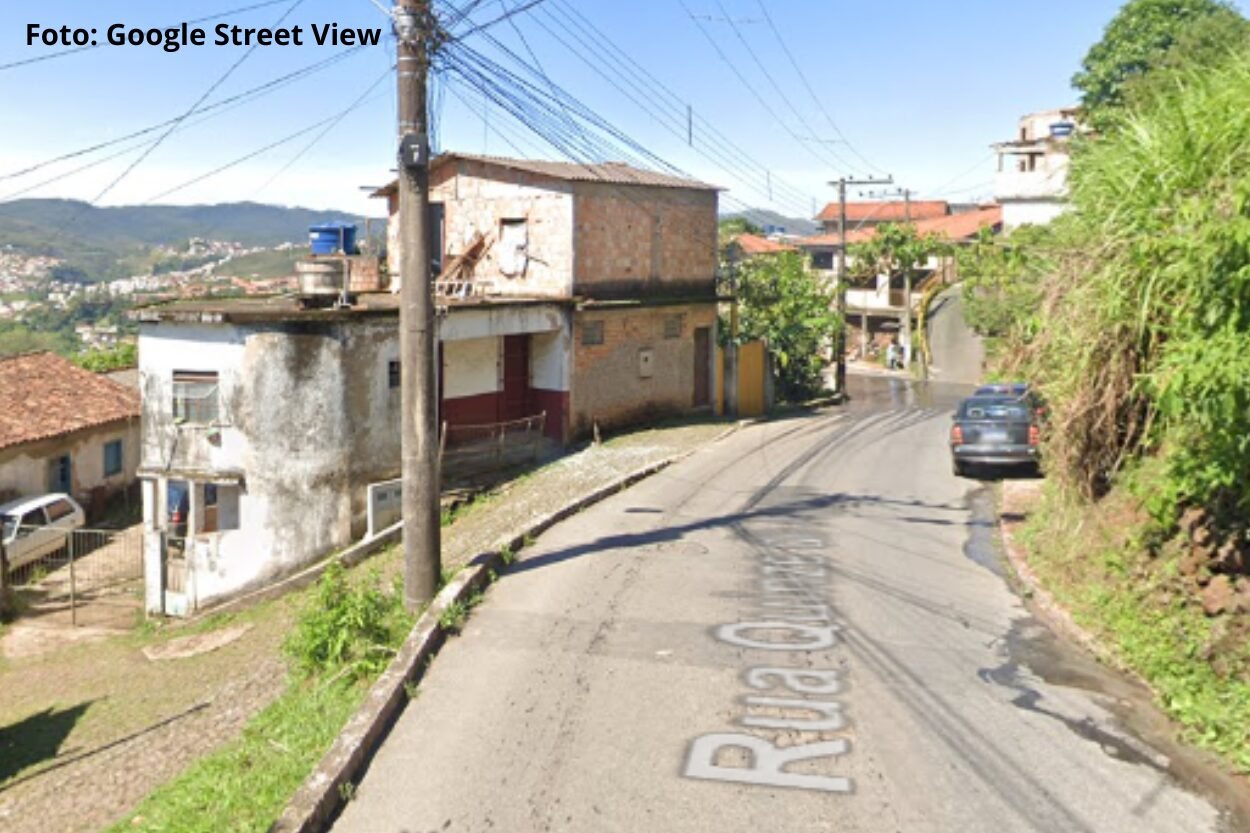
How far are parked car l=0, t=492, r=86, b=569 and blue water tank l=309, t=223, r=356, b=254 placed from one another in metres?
7.75

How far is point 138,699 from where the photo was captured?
14.9 m

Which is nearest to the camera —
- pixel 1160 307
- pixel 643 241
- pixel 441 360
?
pixel 1160 307

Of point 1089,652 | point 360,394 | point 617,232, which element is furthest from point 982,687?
point 617,232

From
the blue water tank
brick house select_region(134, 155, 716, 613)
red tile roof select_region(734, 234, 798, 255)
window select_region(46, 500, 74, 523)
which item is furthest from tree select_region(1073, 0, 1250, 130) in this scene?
window select_region(46, 500, 74, 523)

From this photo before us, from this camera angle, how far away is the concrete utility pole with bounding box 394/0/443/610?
35.9 ft

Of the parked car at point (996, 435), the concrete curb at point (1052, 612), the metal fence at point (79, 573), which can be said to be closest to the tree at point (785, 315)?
the parked car at point (996, 435)

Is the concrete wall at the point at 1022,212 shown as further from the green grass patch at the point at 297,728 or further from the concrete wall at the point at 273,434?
the green grass patch at the point at 297,728

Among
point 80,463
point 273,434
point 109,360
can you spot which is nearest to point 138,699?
point 273,434

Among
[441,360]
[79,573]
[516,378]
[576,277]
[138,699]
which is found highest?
[576,277]

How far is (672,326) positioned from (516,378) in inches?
201

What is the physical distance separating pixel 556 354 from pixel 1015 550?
12779 millimetres

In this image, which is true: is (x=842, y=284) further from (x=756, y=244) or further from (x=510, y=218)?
(x=756, y=244)

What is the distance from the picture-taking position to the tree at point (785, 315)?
32.9m

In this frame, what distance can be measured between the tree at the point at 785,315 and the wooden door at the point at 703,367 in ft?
9.23
